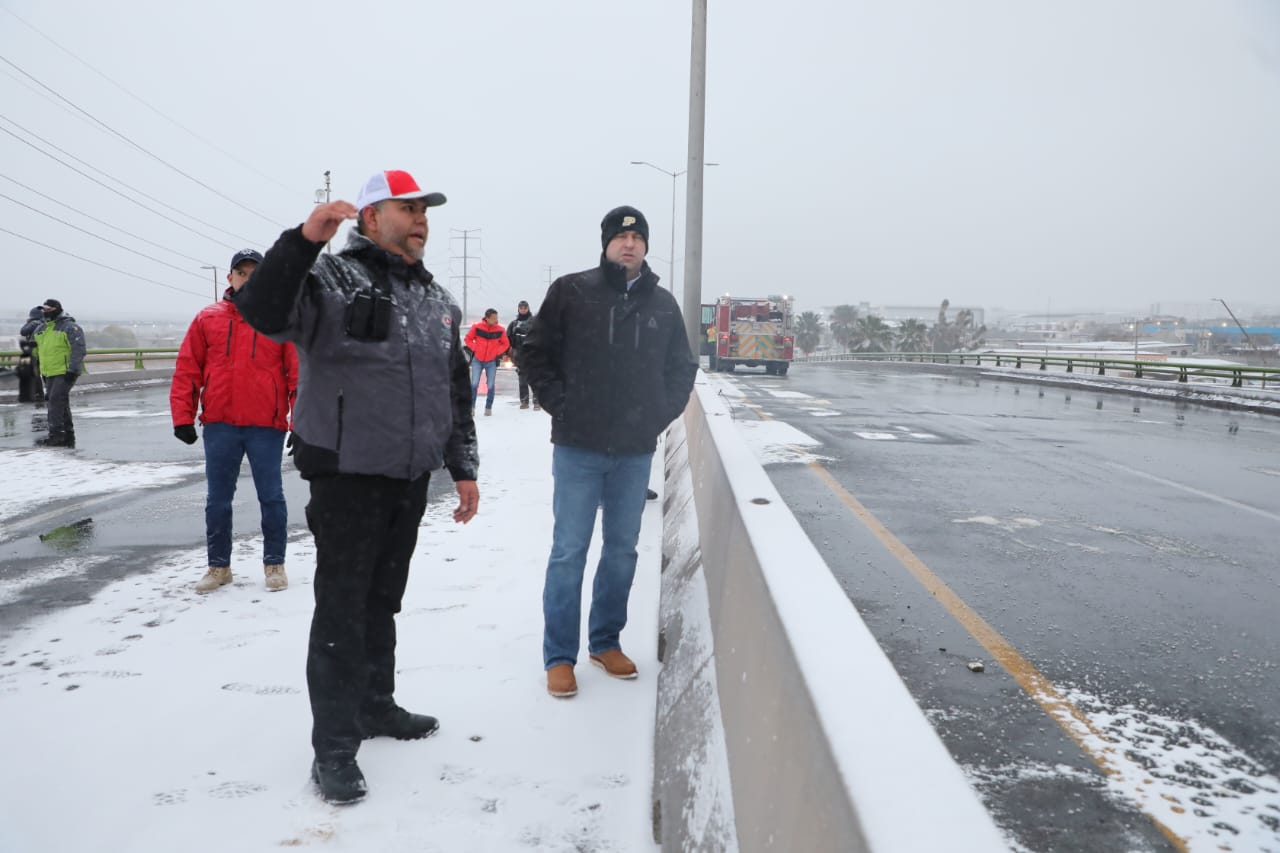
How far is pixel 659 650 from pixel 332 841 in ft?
6.24

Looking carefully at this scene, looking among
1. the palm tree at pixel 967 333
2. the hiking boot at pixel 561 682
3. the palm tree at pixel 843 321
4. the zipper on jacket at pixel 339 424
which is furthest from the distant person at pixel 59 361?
the palm tree at pixel 843 321

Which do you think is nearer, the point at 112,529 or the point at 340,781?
the point at 340,781

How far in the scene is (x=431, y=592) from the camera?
16.7 feet

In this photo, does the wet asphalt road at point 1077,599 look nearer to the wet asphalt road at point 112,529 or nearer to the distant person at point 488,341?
the wet asphalt road at point 112,529

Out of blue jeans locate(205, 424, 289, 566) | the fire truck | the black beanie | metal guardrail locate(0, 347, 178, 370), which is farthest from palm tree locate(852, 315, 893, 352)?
the black beanie

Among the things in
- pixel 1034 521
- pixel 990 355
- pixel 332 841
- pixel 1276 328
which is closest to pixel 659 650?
pixel 332 841

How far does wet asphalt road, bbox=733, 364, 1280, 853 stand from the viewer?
3135mm

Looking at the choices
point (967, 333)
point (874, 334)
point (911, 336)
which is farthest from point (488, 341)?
point (967, 333)

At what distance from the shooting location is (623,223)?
3889mm

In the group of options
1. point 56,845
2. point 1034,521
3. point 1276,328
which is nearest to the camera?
point 56,845

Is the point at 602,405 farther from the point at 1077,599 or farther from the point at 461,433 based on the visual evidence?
the point at 1077,599

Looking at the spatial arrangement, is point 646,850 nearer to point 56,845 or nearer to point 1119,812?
point 1119,812

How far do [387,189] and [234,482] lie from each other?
118 inches

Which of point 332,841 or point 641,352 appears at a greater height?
point 641,352
